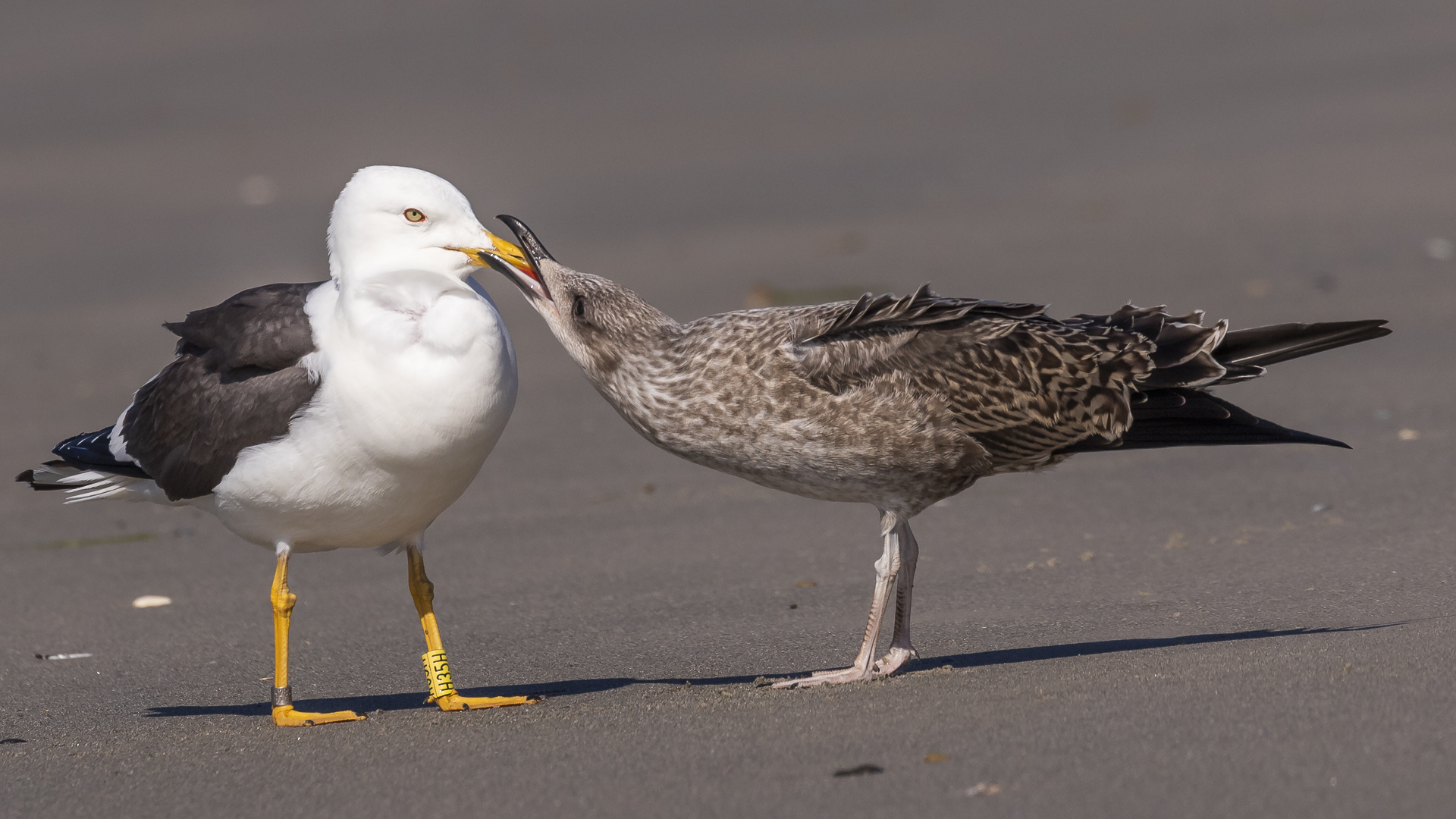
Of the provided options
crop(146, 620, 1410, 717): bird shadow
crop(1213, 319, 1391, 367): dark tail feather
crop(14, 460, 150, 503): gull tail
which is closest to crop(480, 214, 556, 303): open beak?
crop(146, 620, 1410, 717): bird shadow

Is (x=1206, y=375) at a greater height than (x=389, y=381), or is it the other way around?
(x=389, y=381)

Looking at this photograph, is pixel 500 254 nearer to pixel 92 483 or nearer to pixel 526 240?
pixel 526 240

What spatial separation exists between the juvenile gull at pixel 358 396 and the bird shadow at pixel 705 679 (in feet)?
0.79

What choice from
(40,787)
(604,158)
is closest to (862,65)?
(604,158)

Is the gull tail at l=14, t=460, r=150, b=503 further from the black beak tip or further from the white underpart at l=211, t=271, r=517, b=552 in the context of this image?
the black beak tip

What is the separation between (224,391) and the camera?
17.1 ft

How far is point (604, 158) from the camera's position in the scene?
15203 millimetres

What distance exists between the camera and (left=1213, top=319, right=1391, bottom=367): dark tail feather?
5.32 m

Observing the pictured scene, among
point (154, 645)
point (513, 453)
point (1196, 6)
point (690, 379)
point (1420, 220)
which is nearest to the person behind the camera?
point (690, 379)

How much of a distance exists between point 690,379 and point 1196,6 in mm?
15899

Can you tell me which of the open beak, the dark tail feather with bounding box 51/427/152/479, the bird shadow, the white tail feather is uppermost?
the open beak

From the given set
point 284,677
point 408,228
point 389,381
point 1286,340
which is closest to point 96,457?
point 284,677

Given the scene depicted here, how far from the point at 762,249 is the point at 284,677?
7806mm

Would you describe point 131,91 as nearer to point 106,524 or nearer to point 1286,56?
point 106,524
